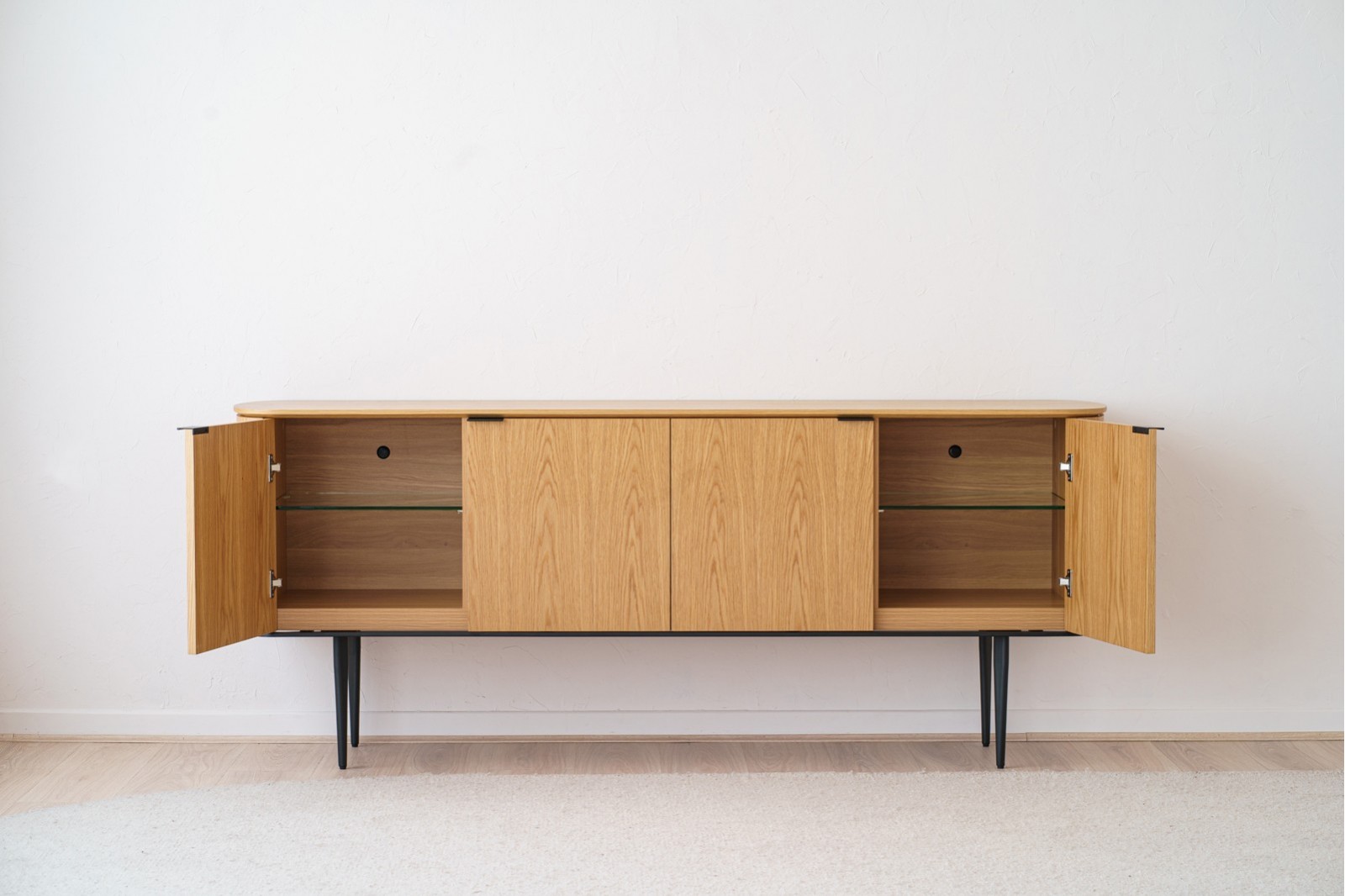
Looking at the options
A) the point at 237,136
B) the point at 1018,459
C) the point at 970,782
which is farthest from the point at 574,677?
the point at 237,136

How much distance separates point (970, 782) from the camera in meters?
2.52

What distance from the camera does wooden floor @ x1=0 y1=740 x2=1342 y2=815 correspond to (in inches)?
102

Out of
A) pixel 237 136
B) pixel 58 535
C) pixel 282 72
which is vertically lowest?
pixel 58 535

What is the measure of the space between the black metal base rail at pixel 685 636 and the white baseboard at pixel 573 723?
138 mm

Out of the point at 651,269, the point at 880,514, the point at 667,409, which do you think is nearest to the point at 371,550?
the point at 667,409

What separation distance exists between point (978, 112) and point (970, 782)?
1709 mm

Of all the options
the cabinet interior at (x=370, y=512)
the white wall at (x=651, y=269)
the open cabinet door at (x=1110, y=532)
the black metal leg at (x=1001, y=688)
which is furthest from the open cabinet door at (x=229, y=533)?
the open cabinet door at (x=1110, y=532)

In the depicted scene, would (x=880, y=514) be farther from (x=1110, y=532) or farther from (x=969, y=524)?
(x=1110, y=532)

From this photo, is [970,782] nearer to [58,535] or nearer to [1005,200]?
[1005,200]

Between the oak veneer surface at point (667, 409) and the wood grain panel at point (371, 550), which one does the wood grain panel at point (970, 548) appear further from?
the wood grain panel at point (371, 550)

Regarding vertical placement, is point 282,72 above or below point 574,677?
above

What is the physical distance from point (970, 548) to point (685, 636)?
776 millimetres

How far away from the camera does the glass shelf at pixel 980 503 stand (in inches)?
98.7

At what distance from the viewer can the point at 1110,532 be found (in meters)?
2.33
